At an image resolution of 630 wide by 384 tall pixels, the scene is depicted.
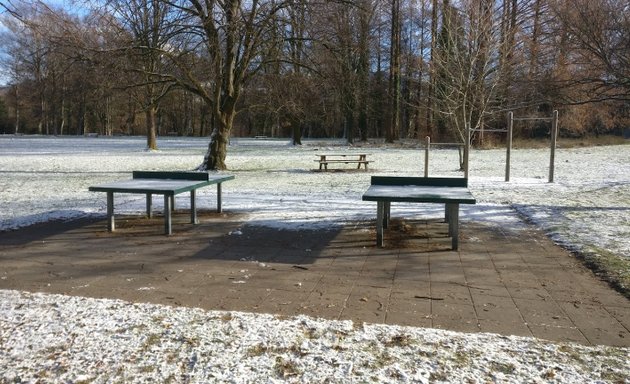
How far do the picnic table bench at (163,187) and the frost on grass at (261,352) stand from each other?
3.16m

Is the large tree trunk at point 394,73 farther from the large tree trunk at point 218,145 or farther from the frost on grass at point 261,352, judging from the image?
the frost on grass at point 261,352

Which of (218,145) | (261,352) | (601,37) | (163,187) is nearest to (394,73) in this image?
(218,145)

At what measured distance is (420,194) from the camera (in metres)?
6.65

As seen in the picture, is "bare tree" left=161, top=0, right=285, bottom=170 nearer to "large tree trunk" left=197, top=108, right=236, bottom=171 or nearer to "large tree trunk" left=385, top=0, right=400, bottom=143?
"large tree trunk" left=197, top=108, right=236, bottom=171

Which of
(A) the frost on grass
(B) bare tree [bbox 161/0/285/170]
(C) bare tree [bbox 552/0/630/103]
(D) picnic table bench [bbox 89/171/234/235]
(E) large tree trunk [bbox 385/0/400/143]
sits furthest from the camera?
(E) large tree trunk [bbox 385/0/400/143]

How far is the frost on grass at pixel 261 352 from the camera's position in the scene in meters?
3.07

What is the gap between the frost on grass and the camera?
307 cm

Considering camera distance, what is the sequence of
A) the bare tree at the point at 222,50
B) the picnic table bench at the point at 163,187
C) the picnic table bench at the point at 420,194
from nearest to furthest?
the picnic table bench at the point at 420,194 < the picnic table bench at the point at 163,187 < the bare tree at the point at 222,50

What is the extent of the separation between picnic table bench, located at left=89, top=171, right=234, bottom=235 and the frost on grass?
3.16 m

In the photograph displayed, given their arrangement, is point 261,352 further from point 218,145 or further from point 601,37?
point 218,145

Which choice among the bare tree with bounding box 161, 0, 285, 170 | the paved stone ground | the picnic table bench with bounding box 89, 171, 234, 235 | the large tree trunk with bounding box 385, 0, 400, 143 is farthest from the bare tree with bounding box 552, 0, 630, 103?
the large tree trunk with bounding box 385, 0, 400, 143

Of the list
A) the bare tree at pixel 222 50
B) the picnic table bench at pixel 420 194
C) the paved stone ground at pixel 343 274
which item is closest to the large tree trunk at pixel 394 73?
the bare tree at pixel 222 50

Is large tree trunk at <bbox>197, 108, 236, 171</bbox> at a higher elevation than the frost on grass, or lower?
higher

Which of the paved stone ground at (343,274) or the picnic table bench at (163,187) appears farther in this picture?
the picnic table bench at (163,187)
